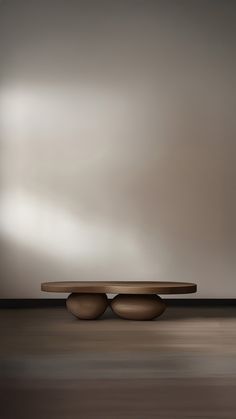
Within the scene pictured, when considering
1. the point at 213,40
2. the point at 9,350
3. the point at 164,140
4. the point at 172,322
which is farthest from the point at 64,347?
the point at 213,40

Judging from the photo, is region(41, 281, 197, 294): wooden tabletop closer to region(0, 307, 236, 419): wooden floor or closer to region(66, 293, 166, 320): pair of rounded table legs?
region(66, 293, 166, 320): pair of rounded table legs

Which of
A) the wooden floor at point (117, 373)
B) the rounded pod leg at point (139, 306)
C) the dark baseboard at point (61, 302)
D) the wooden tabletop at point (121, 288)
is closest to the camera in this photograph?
the wooden floor at point (117, 373)

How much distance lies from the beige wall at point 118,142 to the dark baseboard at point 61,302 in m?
0.06

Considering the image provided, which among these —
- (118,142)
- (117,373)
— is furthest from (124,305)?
(118,142)

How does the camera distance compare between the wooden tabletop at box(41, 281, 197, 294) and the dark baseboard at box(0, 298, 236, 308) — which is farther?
the dark baseboard at box(0, 298, 236, 308)

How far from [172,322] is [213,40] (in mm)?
2675

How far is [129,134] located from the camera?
19.6 ft

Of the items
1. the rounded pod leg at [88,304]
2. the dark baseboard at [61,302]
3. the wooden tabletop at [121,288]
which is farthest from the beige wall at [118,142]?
the wooden tabletop at [121,288]

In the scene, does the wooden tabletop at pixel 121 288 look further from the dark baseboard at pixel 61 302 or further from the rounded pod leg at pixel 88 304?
the dark baseboard at pixel 61 302

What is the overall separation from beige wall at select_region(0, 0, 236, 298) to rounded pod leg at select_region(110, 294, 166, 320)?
1.35 m

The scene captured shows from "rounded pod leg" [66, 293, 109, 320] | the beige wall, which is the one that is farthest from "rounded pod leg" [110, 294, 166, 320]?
the beige wall

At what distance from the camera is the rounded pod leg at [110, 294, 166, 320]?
14.8 ft

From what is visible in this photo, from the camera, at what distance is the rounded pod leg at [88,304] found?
4527 mm

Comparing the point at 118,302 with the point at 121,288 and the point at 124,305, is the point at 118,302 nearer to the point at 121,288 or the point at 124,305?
the point at 124,305
